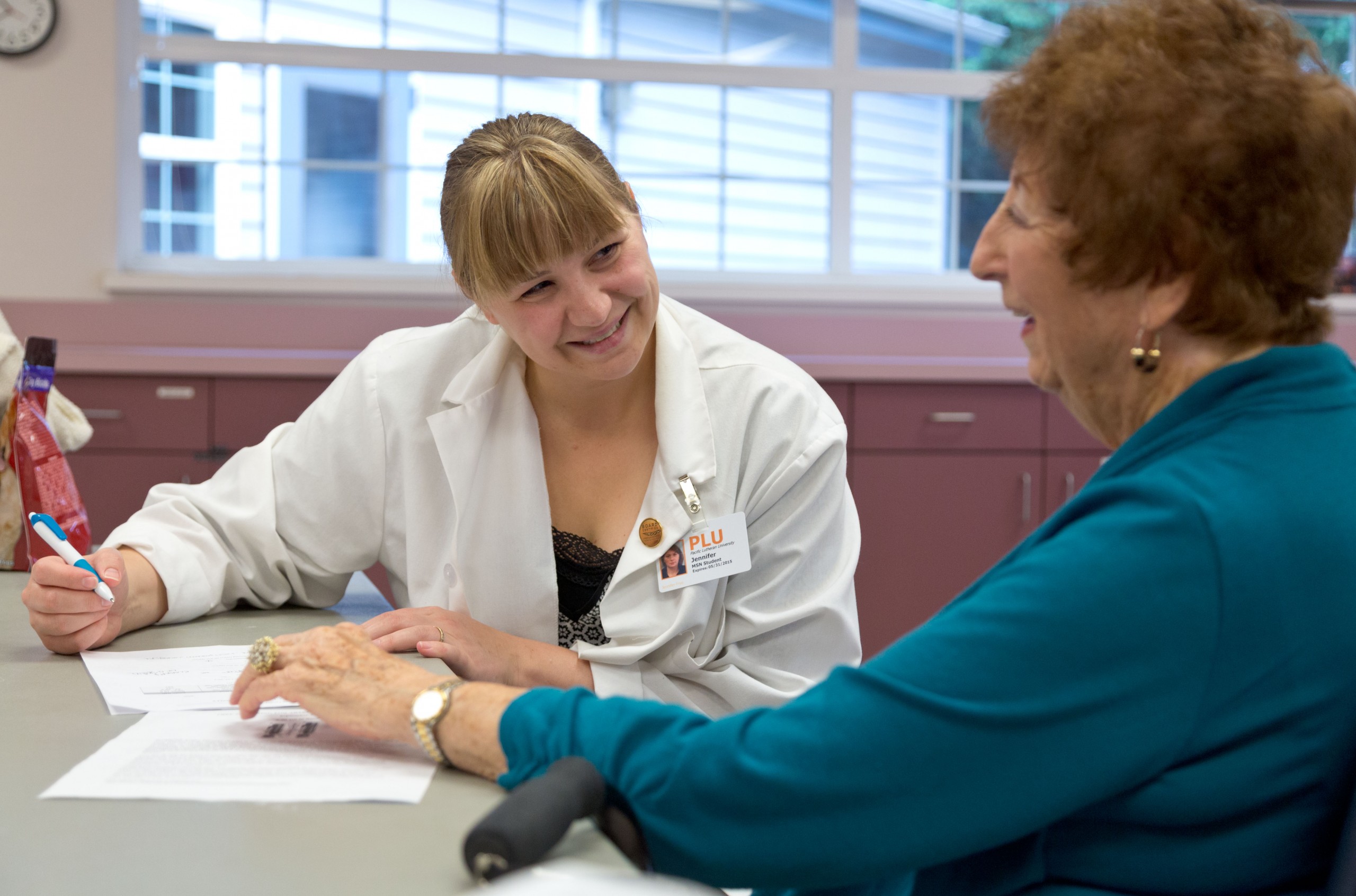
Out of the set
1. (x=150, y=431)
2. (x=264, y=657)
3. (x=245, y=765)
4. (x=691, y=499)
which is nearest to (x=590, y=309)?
(x=691, y=499)

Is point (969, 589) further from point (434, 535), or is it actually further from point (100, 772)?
point (434, 535)

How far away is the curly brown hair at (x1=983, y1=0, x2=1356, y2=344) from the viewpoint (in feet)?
2.53

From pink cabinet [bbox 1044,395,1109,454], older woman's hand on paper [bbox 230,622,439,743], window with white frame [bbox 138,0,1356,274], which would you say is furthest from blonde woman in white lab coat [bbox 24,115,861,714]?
window with white frame [bbox 138,0,1356,274]

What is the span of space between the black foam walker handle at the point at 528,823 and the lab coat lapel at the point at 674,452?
706mm

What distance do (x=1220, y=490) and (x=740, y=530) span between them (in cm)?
77

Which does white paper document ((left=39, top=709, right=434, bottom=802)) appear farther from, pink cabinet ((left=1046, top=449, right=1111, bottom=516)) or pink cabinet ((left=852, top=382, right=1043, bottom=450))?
pink cabinet ((left=1046, top=449, right=1111, bottom=516))

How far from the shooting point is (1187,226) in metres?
0.79

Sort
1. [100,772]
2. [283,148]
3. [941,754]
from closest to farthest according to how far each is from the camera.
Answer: [941,754] < [100,772] < [283,148]

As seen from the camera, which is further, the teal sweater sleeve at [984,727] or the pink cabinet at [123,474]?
the pink cabinet at [123,474]

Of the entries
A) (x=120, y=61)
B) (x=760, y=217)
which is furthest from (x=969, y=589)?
(x=120, y=61)

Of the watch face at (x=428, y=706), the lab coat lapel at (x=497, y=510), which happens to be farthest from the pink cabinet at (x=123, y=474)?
the watch face at (x=428, y=706)

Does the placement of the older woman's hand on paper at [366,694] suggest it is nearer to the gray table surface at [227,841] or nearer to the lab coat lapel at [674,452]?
the gray table surface at [227,841]

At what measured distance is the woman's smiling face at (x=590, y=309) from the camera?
1450 millimetres

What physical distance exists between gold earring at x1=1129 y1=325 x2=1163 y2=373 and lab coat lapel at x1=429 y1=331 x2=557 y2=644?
2.85 ft
